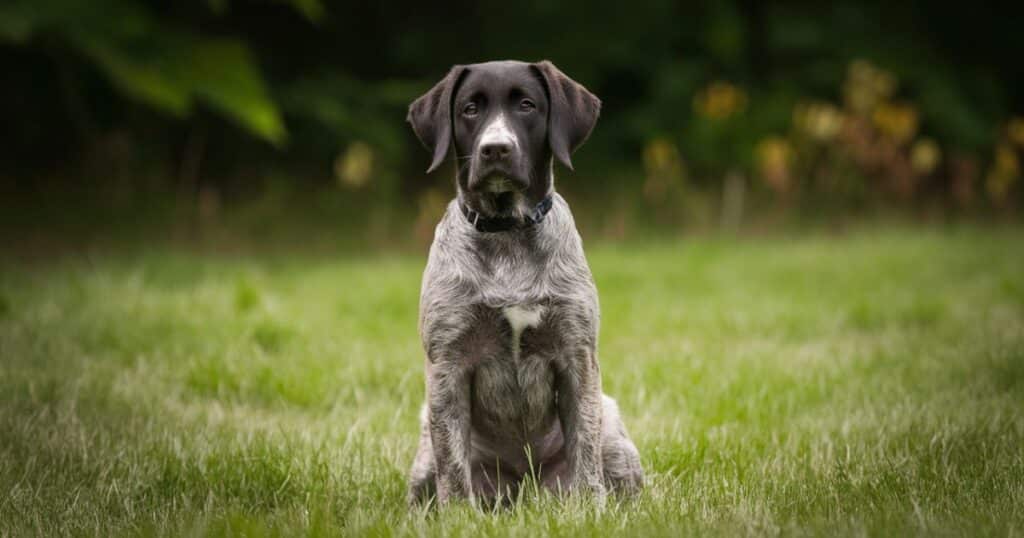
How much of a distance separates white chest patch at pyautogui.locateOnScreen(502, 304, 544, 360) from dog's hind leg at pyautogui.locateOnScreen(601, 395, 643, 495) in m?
0.55

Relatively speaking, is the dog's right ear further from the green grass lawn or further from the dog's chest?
the green grass lawn

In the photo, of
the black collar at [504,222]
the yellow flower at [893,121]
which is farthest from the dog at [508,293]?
the yellow flower at [893,121]

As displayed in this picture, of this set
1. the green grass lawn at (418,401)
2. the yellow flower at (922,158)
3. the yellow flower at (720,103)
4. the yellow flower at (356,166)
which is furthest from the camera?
the yellow flower at (720,103)

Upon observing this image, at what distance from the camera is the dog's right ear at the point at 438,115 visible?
4.02 metres

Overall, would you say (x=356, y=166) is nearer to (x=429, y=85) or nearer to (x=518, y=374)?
(x=429, y=85)

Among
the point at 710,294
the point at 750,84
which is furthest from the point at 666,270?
the point at 750,84

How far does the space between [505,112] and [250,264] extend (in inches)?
282

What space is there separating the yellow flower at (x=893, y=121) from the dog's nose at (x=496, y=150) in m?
10.5

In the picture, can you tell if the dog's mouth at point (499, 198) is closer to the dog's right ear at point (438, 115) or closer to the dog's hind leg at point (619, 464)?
the dog's right ear at point (438, 115)

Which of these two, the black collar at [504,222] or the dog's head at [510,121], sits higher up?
the dog's head at [510,121]

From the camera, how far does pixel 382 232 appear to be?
1228 centimetres

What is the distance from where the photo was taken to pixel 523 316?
381 centimetres

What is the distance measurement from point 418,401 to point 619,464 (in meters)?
1.87

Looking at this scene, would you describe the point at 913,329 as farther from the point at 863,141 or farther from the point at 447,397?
the point at 863,141
